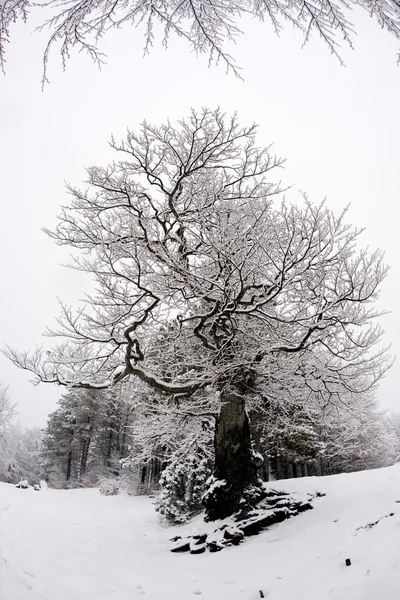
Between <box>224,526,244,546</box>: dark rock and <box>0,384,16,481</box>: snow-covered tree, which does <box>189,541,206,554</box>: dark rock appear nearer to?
<box>224,526,244,546</box>: dark rock

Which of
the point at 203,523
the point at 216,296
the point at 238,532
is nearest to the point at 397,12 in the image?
the point at 216,296

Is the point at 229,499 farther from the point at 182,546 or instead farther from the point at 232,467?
the point at 182,546

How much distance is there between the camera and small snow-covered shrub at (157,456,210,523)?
1144 cm

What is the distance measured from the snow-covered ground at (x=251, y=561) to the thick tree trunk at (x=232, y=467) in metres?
0.77

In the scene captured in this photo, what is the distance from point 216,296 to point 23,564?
17.1ft

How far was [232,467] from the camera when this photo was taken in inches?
305

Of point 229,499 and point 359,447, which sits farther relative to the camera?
point 359,447

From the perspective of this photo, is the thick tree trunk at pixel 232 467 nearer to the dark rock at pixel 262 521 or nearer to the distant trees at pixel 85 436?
the dark rock at pixel 262 521

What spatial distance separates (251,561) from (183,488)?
289 inches

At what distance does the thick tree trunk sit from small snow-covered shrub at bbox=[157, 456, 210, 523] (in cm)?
405

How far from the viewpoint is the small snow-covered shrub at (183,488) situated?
Answer: 37.5ft

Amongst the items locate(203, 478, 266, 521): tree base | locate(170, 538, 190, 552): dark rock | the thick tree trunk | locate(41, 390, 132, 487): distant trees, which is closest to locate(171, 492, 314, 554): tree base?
locate(170, 538, 190, 552): dark rock

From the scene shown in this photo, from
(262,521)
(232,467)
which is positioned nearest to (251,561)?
(262,521)

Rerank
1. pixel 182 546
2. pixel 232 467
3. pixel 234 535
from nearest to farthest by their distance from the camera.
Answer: pixel 234 535, pixel 182 546, pixel 232 467
